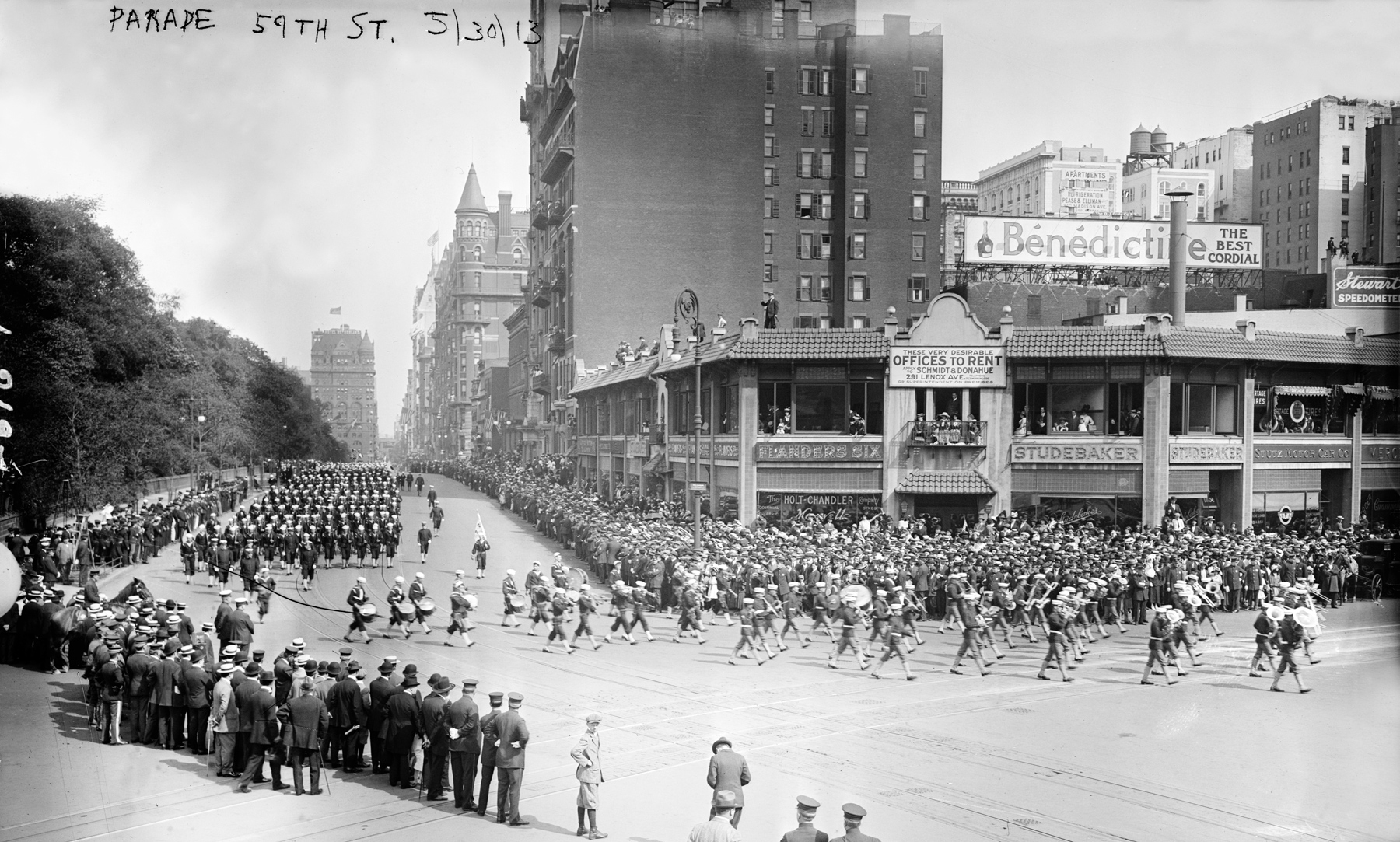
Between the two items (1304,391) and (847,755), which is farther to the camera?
(1304,391)

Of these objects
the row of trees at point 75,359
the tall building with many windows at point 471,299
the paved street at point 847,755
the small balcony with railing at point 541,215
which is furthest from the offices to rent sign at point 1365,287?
the tall building with many windows at point 471,299

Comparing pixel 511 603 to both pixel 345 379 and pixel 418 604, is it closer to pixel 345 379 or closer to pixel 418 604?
pixel 418 604

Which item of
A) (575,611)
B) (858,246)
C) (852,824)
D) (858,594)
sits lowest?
(575,611)

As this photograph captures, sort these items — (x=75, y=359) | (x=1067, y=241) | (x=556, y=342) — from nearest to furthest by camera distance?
(x=75, y=359) → (x=1067, y=241) → (x=556, y=342)

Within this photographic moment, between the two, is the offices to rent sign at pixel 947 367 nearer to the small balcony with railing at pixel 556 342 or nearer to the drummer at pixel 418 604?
the drummer at pixel 418 604

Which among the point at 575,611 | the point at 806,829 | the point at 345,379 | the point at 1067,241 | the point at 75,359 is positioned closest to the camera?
the point at 806,829

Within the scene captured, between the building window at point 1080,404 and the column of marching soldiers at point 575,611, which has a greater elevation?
the building window at point 1080,404

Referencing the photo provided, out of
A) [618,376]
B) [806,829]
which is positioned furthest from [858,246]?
[806,829]

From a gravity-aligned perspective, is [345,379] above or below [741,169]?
below
